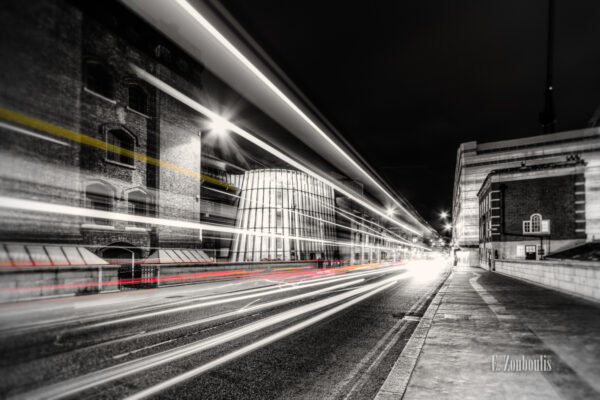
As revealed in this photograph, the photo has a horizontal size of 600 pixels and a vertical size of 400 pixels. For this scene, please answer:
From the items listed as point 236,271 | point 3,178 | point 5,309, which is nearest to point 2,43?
point 3,178

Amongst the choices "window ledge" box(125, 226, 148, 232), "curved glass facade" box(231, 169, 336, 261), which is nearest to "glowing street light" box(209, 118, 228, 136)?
"window ledge" box(125, 226, 148, 232)

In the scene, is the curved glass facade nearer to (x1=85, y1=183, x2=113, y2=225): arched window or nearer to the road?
(x1=85, y1=183, x2=113, y2=225): arched window

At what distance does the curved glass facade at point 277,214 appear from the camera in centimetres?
2935

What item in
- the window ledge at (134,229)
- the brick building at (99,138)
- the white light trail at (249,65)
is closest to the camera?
the white light trail at (249,65)

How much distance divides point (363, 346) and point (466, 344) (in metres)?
1.64

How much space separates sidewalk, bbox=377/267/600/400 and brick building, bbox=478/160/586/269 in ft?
99.7

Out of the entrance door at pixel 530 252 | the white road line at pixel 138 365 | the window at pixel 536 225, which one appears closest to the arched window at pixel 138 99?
the white road line at pixel 138 365

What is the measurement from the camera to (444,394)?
3.53m

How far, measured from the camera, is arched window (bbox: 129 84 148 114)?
49.6 feet

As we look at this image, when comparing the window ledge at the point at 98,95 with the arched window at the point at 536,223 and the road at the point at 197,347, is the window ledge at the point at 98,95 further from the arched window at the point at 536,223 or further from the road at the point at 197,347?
the arched window at the point at 536,223

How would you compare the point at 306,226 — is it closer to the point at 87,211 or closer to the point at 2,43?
the point at 87,211

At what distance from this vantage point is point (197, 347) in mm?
5582

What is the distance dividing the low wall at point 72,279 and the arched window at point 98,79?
A: 7.69 metres

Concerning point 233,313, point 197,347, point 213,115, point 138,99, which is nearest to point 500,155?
point 138,99
